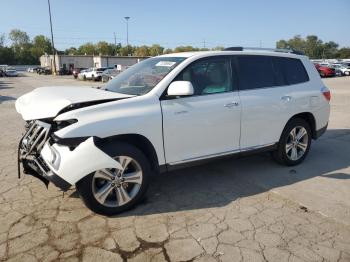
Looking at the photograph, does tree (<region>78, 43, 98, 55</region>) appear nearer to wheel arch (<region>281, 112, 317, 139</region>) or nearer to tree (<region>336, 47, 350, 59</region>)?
tree (<region>336, 47, 350, 59</region>)

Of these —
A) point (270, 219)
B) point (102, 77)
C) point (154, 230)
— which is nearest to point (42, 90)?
point (154, 230)

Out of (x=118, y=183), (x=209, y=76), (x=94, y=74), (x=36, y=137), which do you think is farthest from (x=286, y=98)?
(x=94, y=74)

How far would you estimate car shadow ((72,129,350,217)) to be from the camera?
4160mm

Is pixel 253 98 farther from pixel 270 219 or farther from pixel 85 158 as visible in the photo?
pixel 85 158

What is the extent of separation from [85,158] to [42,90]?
1.70 m

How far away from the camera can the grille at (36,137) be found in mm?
3791

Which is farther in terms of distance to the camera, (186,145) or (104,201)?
(186,145)

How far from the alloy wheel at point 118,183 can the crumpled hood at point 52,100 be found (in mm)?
756

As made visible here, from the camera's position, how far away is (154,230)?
11.6 feet

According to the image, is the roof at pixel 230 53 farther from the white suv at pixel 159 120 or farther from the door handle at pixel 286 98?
the door handle at pixel 286 98

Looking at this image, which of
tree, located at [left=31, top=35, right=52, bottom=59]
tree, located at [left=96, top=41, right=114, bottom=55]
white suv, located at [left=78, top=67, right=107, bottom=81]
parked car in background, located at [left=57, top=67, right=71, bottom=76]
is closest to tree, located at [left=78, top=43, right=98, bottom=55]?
tree, located at [left=96, top=41, right=114, bottom=55]

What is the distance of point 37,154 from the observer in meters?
3.92

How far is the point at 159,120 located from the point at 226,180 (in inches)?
62.4

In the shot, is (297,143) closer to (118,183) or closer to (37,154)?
(118,183)
